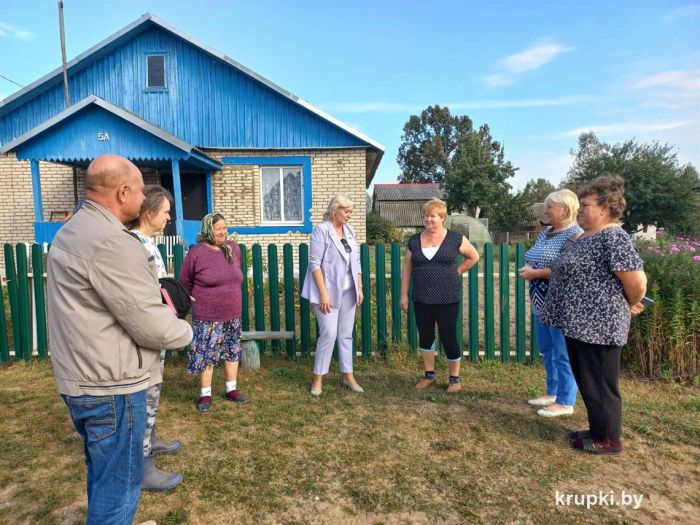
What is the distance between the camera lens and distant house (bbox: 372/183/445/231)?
140 feet

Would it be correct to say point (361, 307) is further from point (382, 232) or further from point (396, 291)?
point (382, 232)

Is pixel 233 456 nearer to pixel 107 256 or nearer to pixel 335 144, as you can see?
pixel 107 256

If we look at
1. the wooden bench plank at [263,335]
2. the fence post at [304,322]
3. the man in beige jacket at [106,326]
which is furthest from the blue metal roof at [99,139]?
the man in beige jacket at [106,326]

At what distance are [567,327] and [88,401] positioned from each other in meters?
2.64

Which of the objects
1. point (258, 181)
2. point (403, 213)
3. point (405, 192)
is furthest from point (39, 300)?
point (405, 192)

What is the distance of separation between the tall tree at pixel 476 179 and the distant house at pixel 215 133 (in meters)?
23.3

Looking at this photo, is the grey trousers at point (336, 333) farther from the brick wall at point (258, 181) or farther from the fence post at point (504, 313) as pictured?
the brick wall at point (258, 181)

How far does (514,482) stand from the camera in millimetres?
2596

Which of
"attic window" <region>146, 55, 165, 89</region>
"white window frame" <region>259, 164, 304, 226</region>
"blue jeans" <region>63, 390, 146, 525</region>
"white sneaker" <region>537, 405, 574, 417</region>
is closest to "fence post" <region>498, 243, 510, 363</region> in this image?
"white sneaker" <region>537, 405, 574, 417</region>

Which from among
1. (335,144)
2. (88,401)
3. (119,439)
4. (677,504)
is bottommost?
(677,504)

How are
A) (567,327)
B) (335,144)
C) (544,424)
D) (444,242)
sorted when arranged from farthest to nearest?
(335,144) → (444,242) → (544,424) → (567,327)

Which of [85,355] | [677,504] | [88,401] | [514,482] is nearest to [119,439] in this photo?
[88,401]
